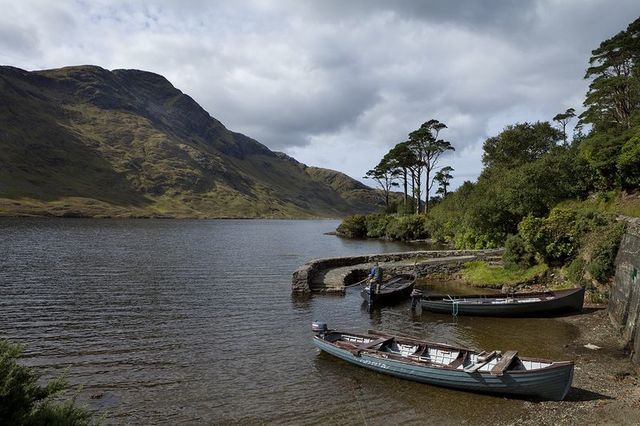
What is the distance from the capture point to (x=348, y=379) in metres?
16.9

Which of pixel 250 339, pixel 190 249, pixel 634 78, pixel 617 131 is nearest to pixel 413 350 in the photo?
pixel 250 339

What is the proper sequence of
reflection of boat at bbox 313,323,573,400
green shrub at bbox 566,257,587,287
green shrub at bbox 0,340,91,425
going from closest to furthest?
green shrub at bbox 0,340,91,425, reflection of boat at bbox 313,323,573,400, green shrub at bbox 566,257,587,287

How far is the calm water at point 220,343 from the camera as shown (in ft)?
46.5

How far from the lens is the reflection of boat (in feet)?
46.8

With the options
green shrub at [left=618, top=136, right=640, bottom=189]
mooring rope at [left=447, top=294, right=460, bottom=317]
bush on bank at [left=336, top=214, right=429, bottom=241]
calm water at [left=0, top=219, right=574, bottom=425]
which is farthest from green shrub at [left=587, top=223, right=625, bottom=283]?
bush on bank at [left=336, top=214, right=429, bottom=241]

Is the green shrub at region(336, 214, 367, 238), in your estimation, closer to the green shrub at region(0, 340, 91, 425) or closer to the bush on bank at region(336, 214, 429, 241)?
Answer: the bush on bank at region(336, 214, 429, 241)

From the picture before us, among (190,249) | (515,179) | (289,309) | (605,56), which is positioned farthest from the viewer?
(190,249)

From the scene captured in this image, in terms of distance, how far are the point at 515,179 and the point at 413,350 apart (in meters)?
31.8

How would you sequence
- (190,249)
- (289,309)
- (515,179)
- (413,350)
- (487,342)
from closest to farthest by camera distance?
(413,350) < (487,342) < (289,309) < (515,179) < (190,249)

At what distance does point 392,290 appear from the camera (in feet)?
101

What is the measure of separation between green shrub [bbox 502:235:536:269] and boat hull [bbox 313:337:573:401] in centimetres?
1966

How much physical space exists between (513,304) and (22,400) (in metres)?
24.4

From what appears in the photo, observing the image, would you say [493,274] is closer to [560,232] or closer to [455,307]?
[560,232]

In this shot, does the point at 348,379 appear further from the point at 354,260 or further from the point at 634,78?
the point at 634,78
